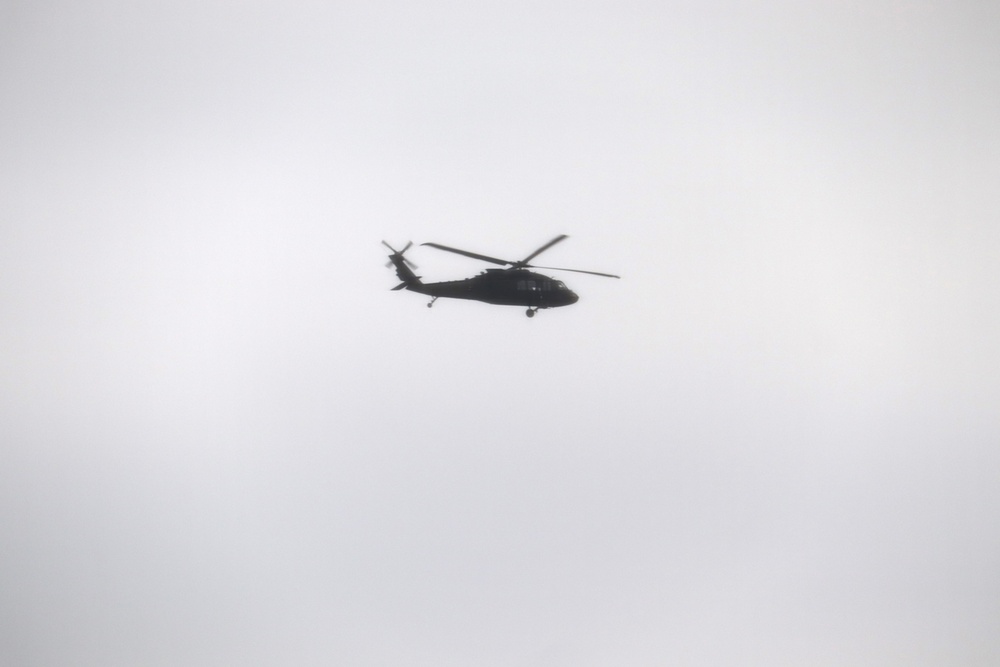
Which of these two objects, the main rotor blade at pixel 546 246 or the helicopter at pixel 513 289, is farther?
the helicopter at pixel 513 289

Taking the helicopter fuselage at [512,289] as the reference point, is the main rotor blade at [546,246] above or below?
above

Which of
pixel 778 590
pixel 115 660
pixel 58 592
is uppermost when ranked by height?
pixel 778 590

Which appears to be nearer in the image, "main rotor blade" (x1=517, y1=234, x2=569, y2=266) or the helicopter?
"main rotor blade" (x1=517, y1=234, x2=569, y2=266)

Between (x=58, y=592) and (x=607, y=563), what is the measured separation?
224 ft

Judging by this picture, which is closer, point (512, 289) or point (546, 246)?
point (546, 246)

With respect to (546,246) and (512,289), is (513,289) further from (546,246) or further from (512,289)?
(546,246)

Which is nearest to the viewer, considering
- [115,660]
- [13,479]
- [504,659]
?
[13,479]

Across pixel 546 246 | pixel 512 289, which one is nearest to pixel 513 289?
pixel 512 289

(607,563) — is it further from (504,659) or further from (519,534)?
(504,659)

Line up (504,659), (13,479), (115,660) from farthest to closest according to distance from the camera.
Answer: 1. (504,659)
2. (115,660)
3. (13,479)

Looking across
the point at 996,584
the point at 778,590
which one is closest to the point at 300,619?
the point at 778,590

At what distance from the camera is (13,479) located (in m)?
92.2

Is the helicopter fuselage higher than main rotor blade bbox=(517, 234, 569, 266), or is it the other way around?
main rotor blade bbox=(517, 234, 569, 266)

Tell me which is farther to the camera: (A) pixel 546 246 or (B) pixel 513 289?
(B) pixel 513 289
